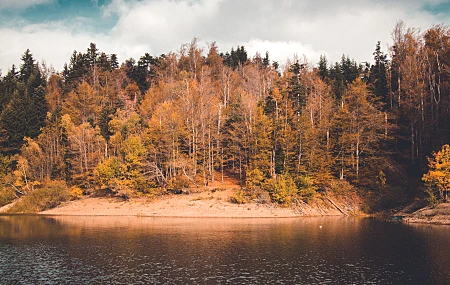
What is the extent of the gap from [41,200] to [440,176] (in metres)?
73.9

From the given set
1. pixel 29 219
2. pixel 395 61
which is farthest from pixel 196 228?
pixel 395 61

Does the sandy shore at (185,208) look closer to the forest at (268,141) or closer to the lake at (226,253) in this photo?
the forest at (268,141)

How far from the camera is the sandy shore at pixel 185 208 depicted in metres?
66.4

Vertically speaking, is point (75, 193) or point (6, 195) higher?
point (75, 193)

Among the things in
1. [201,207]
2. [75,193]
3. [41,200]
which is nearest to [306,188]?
[201,207]

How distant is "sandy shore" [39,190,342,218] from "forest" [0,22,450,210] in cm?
231

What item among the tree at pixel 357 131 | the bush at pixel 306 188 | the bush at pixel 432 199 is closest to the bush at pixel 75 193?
the bush at pixel 306 188

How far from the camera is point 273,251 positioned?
3753 centimetres

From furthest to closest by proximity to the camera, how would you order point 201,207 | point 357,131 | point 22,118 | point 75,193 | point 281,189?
point 22,118
point 75,193
point 357,131
point 201,207
point 281,189

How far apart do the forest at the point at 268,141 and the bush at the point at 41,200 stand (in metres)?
1.59

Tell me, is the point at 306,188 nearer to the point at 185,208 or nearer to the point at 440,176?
the point at 440,176

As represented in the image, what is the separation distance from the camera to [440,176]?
188ft

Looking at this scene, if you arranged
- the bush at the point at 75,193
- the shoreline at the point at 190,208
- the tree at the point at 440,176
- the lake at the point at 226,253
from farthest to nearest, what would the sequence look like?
the bush at the point at 75,193 → the shoreline at the point at 190,208 → the tree at the point at 440,176 → the lake at the point at 226,253

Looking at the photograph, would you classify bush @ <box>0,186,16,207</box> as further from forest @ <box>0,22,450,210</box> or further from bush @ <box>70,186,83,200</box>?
bush @ <box>70,186,83,200</box>
